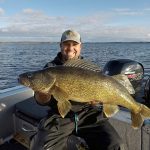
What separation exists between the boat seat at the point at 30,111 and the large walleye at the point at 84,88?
1.21 m

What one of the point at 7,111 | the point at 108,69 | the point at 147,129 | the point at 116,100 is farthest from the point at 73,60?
the point at 108,69

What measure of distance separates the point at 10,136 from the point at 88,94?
2.45 meters

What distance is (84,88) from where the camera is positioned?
11.1 feet

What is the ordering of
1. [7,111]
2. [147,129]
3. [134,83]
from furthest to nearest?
[134,83] < [7,111] < [147,129]

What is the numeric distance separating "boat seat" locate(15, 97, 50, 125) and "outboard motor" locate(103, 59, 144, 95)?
2.15 metres

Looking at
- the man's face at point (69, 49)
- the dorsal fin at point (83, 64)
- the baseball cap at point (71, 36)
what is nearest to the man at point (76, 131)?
the dorsal fin at point (83, 64)

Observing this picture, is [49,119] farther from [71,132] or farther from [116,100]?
[116,100]

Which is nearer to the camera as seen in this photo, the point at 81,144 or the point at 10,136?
the point at 81,144

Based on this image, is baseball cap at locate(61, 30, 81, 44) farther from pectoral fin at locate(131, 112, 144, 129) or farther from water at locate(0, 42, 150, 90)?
water at locate(0, 42, 150, 90)

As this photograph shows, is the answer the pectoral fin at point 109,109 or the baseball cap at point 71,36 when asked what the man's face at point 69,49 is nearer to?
the baseball cap at point 71,36

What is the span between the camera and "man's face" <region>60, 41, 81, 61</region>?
13.5ft

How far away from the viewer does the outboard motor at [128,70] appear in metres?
6.57

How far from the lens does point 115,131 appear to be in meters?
3.90

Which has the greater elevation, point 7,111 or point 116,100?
point 116,100
